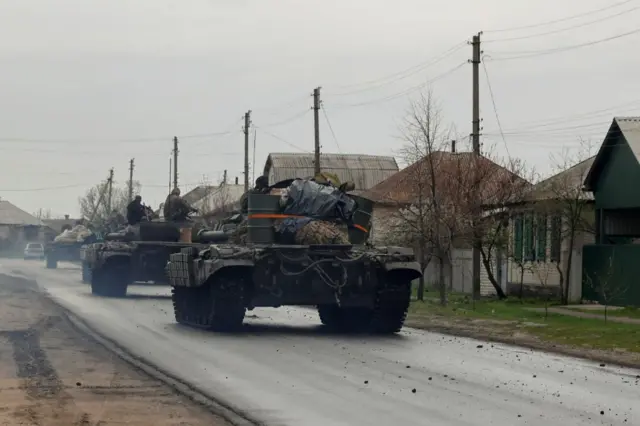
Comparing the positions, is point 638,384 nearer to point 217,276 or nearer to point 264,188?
point 217,276

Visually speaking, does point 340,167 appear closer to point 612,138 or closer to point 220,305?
point 612,138

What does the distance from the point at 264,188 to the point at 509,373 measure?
9.36 metres

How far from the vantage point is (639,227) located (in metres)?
31.5

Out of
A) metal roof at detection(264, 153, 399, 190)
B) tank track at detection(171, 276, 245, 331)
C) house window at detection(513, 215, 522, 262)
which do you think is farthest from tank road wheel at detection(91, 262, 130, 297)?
metal roof at detection(264, 153, 399, 190)

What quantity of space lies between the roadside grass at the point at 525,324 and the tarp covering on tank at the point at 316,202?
9.42ft

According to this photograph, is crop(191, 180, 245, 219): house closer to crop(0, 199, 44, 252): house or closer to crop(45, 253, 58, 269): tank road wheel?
crop(45, 253, 58, 269): tank road wheel

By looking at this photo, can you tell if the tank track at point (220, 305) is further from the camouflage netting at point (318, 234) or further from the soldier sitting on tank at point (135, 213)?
the soldier sitting on tank at point (135, 213)

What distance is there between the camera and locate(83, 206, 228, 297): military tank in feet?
108

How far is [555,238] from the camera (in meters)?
31.7

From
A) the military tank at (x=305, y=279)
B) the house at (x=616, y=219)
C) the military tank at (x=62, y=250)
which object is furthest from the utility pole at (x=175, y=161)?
the military tank at (x=305, y=279)

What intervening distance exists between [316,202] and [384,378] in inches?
344

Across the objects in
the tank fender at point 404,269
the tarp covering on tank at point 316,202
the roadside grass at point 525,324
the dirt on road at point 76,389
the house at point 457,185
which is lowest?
the dirt on road at point 76,389

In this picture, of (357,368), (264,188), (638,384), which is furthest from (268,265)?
(638,384)

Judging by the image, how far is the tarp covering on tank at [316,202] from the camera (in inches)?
870
